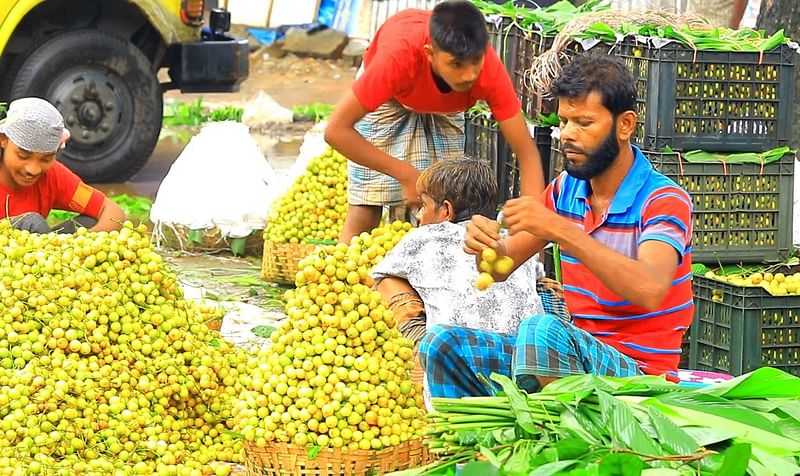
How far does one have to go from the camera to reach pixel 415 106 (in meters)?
5.49

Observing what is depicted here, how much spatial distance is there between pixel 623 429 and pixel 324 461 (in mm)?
1056

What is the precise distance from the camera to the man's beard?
362cm

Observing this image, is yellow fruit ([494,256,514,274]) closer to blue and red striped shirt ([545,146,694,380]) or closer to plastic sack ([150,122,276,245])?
blue and red striped shirt ([545,146,694,380])

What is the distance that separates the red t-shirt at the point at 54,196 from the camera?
529 cm

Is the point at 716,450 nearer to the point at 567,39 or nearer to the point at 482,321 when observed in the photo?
the point at 482,321

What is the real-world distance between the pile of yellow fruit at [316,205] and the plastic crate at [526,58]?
105 centimetres

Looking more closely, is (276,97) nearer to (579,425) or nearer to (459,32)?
(459,32)

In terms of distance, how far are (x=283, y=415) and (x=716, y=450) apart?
4.21 feet

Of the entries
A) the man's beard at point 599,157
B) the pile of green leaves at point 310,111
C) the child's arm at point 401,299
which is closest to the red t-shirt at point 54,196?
the child's arm at point 401,299

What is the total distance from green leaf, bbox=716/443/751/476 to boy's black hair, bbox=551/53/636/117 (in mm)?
1280

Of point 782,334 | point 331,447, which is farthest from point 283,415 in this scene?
point 782,334

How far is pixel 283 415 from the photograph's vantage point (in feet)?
11.7

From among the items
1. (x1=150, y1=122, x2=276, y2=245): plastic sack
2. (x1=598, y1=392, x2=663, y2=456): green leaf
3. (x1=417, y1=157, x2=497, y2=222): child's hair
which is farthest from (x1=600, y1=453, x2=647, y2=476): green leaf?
(x1=150, y1=122, x2=276, y2=245): plastic sack

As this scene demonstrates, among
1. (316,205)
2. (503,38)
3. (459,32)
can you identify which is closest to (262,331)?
(316,205)
